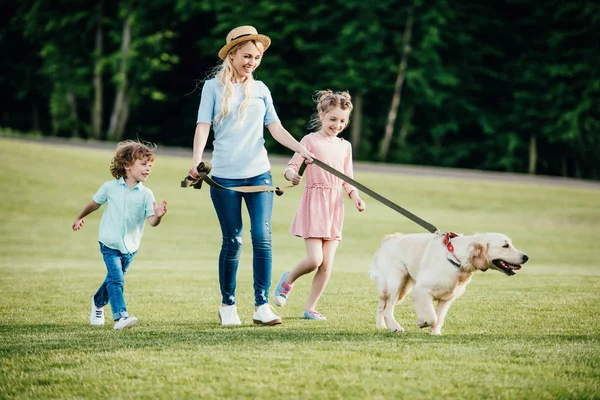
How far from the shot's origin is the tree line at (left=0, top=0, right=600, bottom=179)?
134 feet

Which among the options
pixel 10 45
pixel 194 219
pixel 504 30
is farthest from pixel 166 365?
pixel 10 45

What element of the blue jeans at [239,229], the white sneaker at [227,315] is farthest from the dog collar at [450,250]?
the white sneaker at [227,315]

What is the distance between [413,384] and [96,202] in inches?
138

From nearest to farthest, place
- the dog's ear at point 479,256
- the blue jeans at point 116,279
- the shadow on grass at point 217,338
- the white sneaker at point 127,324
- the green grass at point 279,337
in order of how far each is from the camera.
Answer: the green grass at point 279,337 → the shadow on grass at point 217,338 → the dog's ear at point 479,256 → the white sneaker at point 127,324 → the blue jeans at point 116,279

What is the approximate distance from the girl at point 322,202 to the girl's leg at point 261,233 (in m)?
0.56

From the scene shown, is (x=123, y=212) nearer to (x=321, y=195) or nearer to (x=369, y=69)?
(x=321, y=195)

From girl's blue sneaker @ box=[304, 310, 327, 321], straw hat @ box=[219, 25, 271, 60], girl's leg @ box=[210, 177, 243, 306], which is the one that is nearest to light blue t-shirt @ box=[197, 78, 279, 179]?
girl's leg @ box=[210, 177, 243, 306]

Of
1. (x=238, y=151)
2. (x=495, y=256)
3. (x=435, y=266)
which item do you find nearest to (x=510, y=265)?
(x=495, y=256)

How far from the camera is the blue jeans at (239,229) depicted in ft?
21.7

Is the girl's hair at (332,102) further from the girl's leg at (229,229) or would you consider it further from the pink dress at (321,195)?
the girl's leg at (229,229)

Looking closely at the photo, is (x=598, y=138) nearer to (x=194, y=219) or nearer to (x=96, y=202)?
(x=194, y=219)

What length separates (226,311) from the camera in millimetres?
6707

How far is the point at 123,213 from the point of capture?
263 inches

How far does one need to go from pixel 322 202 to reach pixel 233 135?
3.88 ft
